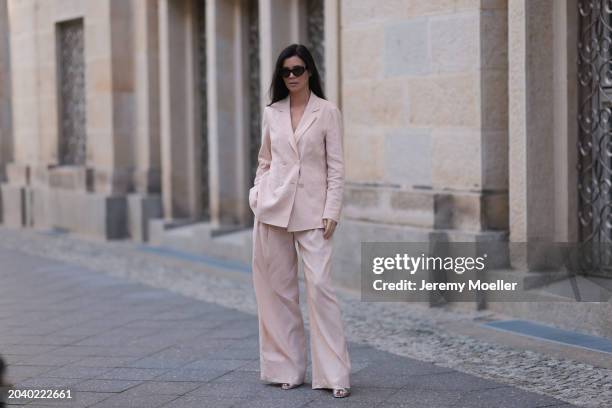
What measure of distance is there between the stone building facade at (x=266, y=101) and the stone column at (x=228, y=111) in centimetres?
2

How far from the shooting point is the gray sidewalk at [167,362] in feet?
17.5

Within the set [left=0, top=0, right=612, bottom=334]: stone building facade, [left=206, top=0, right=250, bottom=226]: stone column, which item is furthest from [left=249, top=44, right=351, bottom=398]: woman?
[left=206, top=0, right=250, bottom=226]: stone column

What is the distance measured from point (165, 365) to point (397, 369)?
1.33 metres

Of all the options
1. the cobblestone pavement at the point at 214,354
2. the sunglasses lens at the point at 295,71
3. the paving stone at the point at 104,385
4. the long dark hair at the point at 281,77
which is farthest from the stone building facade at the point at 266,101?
the paving stone at the point at 104,385

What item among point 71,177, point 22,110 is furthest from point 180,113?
point 22,110

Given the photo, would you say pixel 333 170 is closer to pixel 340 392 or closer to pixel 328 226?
pixel 328 226

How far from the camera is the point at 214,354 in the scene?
6496 millimetres

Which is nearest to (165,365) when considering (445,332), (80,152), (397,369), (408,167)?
(397,369)

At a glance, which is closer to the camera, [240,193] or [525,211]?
[525,211]

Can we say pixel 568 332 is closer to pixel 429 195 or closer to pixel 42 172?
pixel 429 195

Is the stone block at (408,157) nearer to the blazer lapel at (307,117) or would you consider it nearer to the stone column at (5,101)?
the blazer lapel at (307,117)

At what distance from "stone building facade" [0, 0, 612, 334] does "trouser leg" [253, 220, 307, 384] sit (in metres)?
2.28

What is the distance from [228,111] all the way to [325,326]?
6827 mm

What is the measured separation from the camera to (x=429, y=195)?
833 cm
